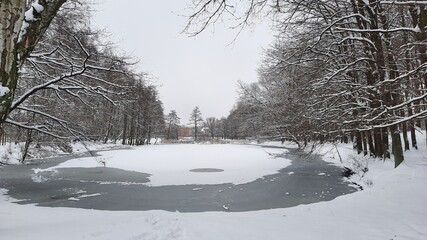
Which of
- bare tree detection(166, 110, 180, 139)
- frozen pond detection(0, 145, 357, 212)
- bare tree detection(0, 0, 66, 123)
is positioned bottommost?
frozen pond detection(0, 145, 357, 212)

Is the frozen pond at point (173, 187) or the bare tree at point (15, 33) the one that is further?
the frozen pond at point (173, 187)

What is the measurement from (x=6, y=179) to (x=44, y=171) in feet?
9.14

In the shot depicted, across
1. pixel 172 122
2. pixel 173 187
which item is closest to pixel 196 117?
pixel 172 122

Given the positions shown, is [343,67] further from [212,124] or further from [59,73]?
[212,124]

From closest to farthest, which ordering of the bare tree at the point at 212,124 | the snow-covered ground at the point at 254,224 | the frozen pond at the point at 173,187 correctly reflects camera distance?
the snow-covered ground at the point at 254,224 < the frozen pond at the point at 173,187 < the bare tree at the point at 212,124

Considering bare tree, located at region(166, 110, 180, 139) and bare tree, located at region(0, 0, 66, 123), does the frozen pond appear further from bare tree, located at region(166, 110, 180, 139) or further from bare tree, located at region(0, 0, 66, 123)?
bare tree, located at region(166, 110, 180, 139)

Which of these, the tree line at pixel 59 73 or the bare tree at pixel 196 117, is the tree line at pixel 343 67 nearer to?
the tree line at pixel 59 73

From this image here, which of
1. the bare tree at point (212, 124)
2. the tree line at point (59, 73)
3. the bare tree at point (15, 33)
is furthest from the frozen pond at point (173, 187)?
the bare tree at point (212, 124)

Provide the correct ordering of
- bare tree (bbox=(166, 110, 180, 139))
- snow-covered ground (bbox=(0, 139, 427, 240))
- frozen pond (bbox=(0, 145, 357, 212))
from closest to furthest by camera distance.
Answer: snow-covered ground (bbox=(0, 139, 427, 240)), frozen pond (bbox=(0, 145, 357, 212)), bare tree (bbox=(166, 110, 180, 139))

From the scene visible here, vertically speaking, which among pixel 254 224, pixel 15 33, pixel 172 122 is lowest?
pixel 254 224

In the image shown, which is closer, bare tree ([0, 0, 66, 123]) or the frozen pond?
bare tree ([0, 0, 66, 123])

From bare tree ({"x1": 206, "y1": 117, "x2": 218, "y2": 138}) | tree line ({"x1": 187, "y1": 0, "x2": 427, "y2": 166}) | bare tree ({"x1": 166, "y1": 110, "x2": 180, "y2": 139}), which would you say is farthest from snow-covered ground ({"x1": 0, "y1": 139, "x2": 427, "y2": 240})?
bare tree ({"x1": 206, "y1": 117, "x2": 218, "y2": 138})

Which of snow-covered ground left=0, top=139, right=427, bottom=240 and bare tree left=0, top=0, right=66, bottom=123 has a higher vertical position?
bare tree left=0, top=0, right=66, bottom=123

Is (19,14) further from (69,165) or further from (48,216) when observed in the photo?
(69,165)
